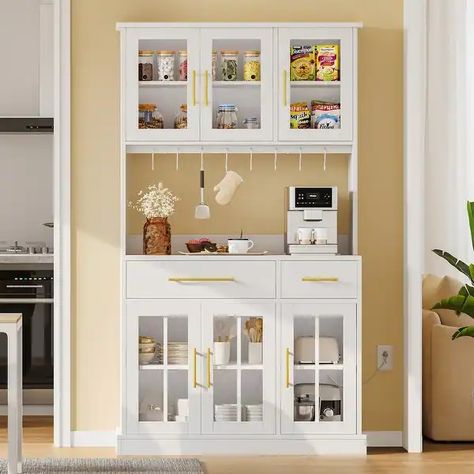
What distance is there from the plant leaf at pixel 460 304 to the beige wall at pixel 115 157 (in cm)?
28

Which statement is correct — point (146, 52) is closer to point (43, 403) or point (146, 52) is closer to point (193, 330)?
point (193, 330)

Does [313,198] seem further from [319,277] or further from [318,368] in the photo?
[318,368]

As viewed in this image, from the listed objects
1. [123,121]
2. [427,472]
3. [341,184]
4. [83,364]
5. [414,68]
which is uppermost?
[414,68]

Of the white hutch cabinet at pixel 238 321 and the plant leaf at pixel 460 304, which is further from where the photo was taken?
the plant leaf at pixel 460 304

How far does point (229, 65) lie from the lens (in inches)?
183

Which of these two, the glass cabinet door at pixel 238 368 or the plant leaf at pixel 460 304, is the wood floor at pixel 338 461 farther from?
the plant leaf at pixel 460 304

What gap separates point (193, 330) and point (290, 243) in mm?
659

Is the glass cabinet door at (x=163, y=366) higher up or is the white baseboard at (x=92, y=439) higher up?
the glass cabinet door at (x=163, y=366)

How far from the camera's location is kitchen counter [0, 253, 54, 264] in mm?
5570

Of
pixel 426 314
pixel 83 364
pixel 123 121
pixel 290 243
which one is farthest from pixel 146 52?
pixel 426 314

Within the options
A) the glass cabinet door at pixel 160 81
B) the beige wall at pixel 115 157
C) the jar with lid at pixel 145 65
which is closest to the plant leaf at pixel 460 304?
the beige wall at pixel 115 157

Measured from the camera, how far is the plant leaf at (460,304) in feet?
16.0

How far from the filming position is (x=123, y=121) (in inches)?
181

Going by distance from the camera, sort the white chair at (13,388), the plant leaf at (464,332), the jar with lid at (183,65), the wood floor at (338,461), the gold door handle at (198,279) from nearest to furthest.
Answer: the white chair at (13,388) → the wood floor at (338,461) → the gold door handle at (198,279) → the jar with lid at (183,65) → the plant leaf at (464,332)
